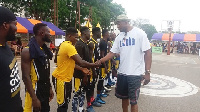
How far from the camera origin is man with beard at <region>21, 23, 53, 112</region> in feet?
8.82

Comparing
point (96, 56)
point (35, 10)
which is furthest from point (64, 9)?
point (96, 56)

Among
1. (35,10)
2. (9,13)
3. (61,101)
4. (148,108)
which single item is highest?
(35,10)

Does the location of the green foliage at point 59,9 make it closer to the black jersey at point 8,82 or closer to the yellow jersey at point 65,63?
the yellow jersey at point 65,63

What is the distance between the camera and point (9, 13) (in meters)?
2.01

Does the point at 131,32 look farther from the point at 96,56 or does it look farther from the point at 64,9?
the point at 64,9

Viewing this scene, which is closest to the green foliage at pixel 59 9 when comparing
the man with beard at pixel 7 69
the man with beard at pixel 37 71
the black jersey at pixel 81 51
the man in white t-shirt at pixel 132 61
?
the black jersey at pixel 81 51

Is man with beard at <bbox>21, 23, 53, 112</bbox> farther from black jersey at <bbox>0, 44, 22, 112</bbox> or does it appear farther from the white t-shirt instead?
the white t-shirt

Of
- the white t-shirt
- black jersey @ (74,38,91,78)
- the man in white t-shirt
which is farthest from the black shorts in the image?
black jersey @ (74,38,91,78)

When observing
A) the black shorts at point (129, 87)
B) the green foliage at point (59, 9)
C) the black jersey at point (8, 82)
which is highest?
the green foliage at point (59, 9)

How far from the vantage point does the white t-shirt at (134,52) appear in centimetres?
388

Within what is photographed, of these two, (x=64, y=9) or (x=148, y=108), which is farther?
(x=64, y=9)

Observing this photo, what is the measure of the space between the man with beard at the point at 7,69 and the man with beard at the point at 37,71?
22.8 inches

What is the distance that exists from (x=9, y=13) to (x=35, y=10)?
93.3 feet

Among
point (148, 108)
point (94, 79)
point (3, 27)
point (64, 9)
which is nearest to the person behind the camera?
point (3, 27)
